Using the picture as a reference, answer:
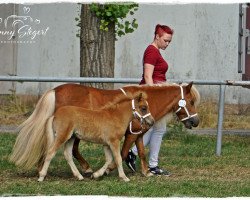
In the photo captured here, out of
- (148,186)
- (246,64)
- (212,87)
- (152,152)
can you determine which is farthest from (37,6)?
(148,186)

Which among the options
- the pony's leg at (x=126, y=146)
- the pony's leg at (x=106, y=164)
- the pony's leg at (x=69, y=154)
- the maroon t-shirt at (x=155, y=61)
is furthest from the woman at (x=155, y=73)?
the pony's leg at (x=69, y=154)

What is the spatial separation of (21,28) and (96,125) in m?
8.10

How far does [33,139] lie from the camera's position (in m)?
9.52

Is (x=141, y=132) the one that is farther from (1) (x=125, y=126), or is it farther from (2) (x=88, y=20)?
(2) (x=88, y=20)

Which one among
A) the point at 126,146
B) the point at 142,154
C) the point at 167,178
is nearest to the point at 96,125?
the point at 126,146

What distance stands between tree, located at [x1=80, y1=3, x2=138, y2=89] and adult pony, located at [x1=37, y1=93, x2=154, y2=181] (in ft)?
12.7

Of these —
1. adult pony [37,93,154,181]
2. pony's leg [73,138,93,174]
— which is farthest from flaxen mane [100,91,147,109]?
pony's leg [73,138,93,174]

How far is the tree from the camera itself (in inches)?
528

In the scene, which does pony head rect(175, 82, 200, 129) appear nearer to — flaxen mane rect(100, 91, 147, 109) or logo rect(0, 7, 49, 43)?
flaxen mane rect(100, 91, 147, 109)

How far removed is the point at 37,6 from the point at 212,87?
12.1ft

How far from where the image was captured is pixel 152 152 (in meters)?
10.2

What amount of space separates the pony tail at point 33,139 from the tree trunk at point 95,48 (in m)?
3.89

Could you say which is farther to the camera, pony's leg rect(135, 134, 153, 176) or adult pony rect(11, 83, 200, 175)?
pony's leg rect(135, 134, 153, 176)

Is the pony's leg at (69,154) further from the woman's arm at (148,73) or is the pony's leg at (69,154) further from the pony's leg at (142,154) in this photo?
the woman's arm at (148,73)
